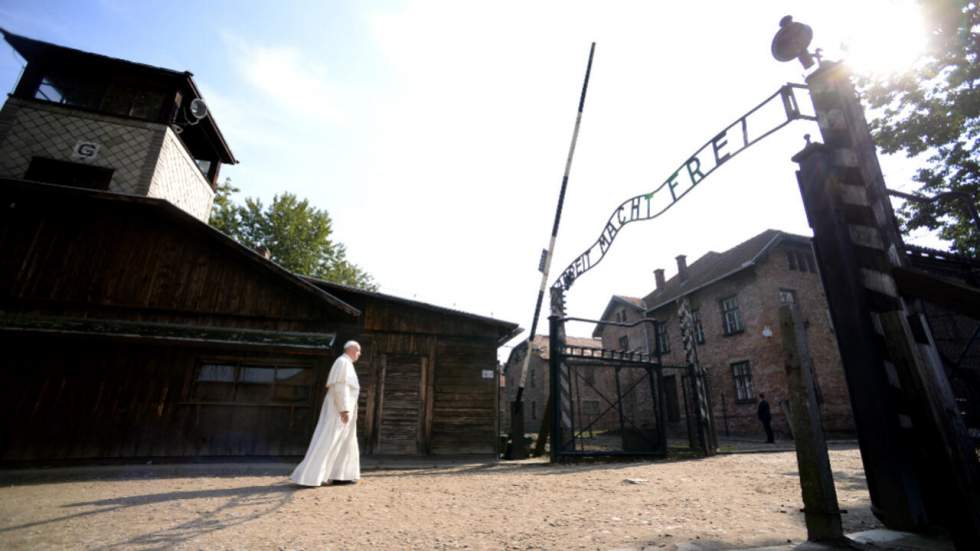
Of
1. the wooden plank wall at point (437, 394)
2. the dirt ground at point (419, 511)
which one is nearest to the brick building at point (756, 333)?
the wooden plank wall at point (437, 394)

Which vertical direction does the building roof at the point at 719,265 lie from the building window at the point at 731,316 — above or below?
above

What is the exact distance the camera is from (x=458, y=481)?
682 centimetres

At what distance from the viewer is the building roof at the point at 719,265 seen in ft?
65.6

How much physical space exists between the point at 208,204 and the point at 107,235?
6.79 metres

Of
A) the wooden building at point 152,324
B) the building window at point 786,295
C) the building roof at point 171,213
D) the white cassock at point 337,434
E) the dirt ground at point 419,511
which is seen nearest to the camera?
the dirt ground at point 419,511

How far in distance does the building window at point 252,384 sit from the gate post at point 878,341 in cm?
1043

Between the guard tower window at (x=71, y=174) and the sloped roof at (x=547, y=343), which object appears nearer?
the guard tower window at (x=71, y=174)

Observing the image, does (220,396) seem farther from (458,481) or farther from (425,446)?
(458,481)

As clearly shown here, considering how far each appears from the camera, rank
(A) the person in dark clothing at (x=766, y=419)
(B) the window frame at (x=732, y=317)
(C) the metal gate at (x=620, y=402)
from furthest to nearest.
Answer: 1. (B) the window frame at (x=732, y=317)
2. (A) the person in dark clothing at (x=766, y=419)
3. (C) the metal gate at (x=620, y=402)

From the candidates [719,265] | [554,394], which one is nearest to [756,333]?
[719,265]

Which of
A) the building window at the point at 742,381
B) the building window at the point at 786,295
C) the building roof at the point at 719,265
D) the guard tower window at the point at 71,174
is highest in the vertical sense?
the building roof at the point at 719,265

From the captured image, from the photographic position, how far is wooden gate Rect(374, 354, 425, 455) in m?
11.2

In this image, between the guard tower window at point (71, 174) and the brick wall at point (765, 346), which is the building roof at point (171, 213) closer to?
the guard tower window at point (71, 174)

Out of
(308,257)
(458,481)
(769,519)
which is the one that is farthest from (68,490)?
(308,257)
